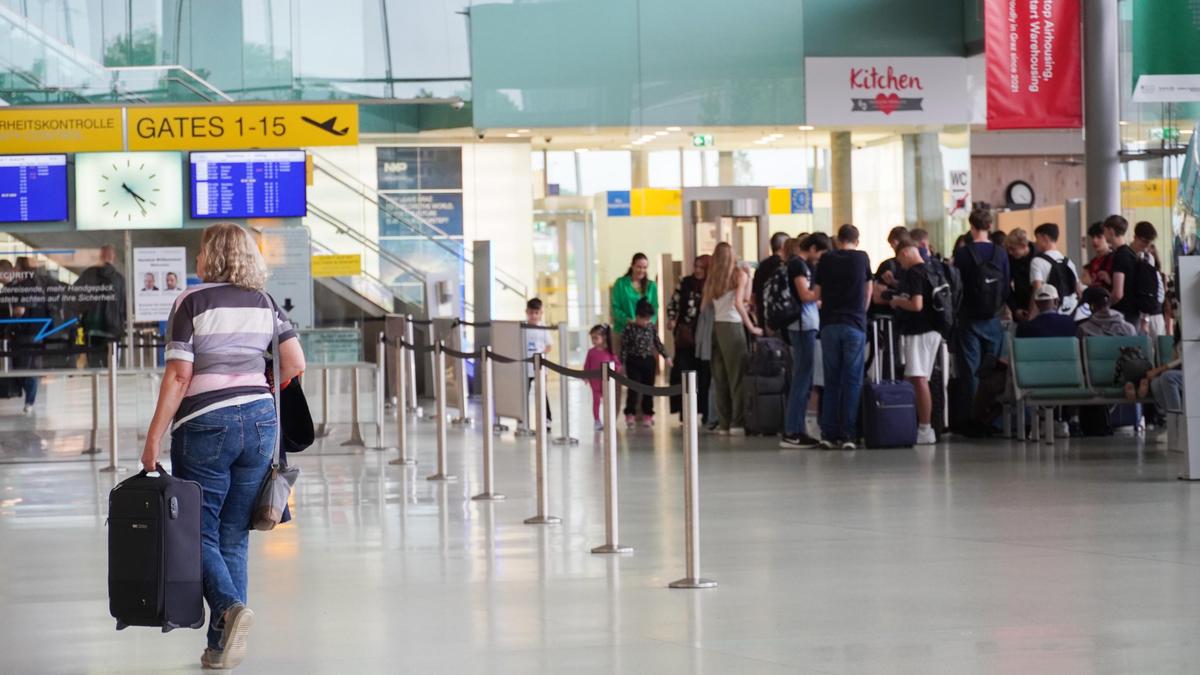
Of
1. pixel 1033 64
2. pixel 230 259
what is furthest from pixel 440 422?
pixel 1033 64

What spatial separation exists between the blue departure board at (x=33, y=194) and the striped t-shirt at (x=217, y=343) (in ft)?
33.4

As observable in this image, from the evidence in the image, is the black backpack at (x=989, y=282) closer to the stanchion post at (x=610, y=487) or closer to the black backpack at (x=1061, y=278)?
the black backpack at (x=1061, y=278)

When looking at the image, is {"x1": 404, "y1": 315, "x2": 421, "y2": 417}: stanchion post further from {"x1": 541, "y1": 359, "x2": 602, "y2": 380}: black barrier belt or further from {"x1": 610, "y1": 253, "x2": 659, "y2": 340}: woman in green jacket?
{"x1": 541, "y1": 359, "x2": 602, "y2": 380}: black barrier belt

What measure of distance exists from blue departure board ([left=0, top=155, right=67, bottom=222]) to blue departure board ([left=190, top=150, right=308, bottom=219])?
3.83ft

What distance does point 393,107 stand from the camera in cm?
2178

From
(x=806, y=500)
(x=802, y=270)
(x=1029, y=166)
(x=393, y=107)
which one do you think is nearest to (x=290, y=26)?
(x=393, y=107)

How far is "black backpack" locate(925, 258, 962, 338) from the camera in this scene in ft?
43.2

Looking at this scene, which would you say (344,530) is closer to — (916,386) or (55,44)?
(916,386)

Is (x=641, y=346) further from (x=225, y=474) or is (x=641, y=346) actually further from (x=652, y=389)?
(x=225, y=474)

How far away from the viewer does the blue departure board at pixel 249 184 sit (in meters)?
15.5

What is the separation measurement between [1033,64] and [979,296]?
5548 millimetres

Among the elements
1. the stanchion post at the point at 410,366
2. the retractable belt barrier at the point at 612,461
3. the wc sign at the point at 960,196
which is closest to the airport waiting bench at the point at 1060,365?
the retractable belt barrier at the point at 612,461

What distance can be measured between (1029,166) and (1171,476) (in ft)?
71.0

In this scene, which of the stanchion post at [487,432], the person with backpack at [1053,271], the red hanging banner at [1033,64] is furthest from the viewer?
the red hanging banner at [1033,64]
